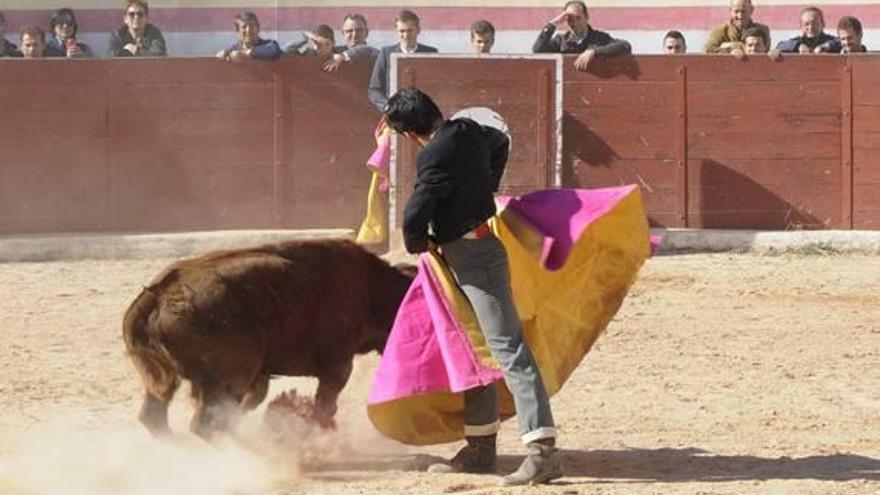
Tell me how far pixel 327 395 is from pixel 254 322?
0.43 m

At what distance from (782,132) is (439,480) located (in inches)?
270

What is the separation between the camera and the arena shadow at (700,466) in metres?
6.00

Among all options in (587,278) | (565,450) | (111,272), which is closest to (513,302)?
(587,278)

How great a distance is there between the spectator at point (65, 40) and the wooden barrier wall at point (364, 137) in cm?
36

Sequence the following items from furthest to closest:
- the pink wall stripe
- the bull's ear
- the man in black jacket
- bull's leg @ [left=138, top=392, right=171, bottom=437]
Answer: the pink wall stripe → the bull's ear → bull's leg @ [left=138, top=392, right=171, bottom=437] → the man in black jacket

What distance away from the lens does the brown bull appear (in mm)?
5953

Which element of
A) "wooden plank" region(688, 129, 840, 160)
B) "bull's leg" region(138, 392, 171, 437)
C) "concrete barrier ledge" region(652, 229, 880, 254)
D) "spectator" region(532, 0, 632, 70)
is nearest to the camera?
"bull's leg" region(138, 392, 171, 437)

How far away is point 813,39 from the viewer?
12.3 metres

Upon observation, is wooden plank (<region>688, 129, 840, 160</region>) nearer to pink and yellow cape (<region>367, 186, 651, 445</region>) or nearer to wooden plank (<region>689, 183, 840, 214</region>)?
wooden plank (<region>689, 183, 840, 214</region>)

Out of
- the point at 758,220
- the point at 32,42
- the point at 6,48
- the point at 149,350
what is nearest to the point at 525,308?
the point at 149,350

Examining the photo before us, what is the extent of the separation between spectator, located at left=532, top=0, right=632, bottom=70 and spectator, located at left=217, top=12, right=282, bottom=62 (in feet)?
5.49

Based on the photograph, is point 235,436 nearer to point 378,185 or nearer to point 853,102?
point 378,185

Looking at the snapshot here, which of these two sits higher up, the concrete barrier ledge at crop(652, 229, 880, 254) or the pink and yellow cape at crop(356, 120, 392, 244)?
the pink and yellow cape at crop(356, 120, 392, 244)

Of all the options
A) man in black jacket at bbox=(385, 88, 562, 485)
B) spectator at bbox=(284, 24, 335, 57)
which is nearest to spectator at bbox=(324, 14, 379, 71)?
spectator at bbox=(284, 24, 335, 57)
